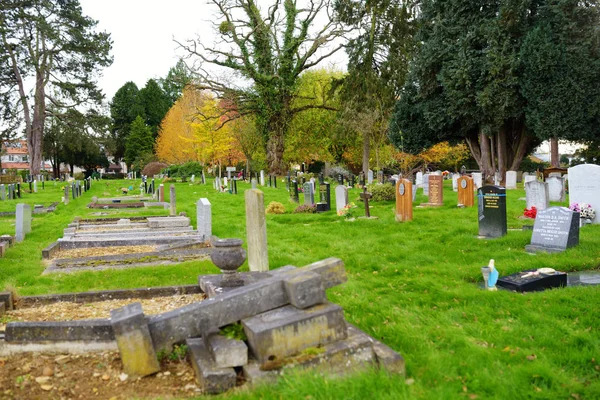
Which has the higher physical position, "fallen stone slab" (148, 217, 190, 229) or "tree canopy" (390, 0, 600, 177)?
"tree canopy" (390, 0, 600, 177)

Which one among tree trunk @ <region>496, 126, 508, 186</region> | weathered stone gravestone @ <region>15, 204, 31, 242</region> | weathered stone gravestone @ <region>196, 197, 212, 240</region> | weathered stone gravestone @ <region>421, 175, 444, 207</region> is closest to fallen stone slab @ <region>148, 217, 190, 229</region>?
A: weathered stone gravestone @ <region>196, 197, 212, 240</region>

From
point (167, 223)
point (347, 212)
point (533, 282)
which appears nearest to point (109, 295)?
point (533, 282)

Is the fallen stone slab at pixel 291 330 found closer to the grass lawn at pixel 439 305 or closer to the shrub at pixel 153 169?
the grass lawn at pixel 439 305

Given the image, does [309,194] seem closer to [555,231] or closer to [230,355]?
[555,231]

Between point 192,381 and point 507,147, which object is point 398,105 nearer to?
point 507,147

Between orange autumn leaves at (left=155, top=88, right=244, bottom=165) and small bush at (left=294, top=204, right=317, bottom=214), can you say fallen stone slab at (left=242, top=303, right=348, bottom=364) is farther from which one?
orange autumn leaves at (left=155, top=88, right=244, bottom=165)

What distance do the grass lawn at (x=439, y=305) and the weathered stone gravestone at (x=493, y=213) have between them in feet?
1.20

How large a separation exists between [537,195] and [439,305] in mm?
9319

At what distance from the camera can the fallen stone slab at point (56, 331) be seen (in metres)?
4.80

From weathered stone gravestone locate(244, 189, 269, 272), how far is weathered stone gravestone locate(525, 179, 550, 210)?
949 centimetres

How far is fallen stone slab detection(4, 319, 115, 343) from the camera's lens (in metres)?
4.80

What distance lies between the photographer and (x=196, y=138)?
1822 inches

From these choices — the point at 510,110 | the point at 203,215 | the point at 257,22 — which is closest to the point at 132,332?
the point at 203,215

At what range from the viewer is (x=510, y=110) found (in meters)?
26.3
